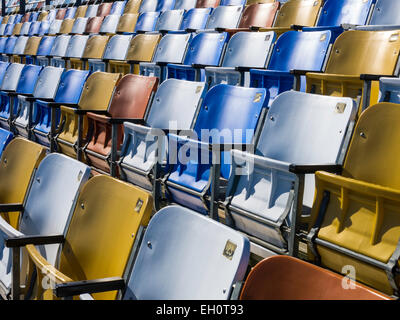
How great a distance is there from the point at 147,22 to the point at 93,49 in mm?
564

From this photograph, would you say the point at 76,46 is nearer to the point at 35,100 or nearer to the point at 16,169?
the point at 35,100

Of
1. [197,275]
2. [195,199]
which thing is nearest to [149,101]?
[195,199]

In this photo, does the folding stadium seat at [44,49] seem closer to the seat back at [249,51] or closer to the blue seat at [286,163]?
the seat back at [249,51]

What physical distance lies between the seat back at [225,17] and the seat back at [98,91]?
90 cm

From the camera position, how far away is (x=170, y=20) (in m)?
3.34

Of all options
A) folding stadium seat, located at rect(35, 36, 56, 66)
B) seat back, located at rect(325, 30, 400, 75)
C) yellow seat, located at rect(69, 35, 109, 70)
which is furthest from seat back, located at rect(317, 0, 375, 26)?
folding stadium seat, located at rect(35, 36, 56, 66)

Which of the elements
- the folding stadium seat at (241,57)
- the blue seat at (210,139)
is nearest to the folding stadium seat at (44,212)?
the blue seat at (210,139)

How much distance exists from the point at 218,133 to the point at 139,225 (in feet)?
2.32

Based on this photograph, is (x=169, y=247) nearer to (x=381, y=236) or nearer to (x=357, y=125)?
(x=381, y=236)

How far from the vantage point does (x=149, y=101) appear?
1.88 m

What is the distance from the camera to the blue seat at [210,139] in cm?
136

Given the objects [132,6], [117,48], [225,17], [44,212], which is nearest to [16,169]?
[44,212]

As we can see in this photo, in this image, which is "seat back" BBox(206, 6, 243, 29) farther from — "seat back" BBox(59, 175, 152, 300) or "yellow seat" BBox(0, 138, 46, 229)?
"seat back" BBox(59, 175, 152, 300)

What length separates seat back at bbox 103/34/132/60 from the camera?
9.64 ft
